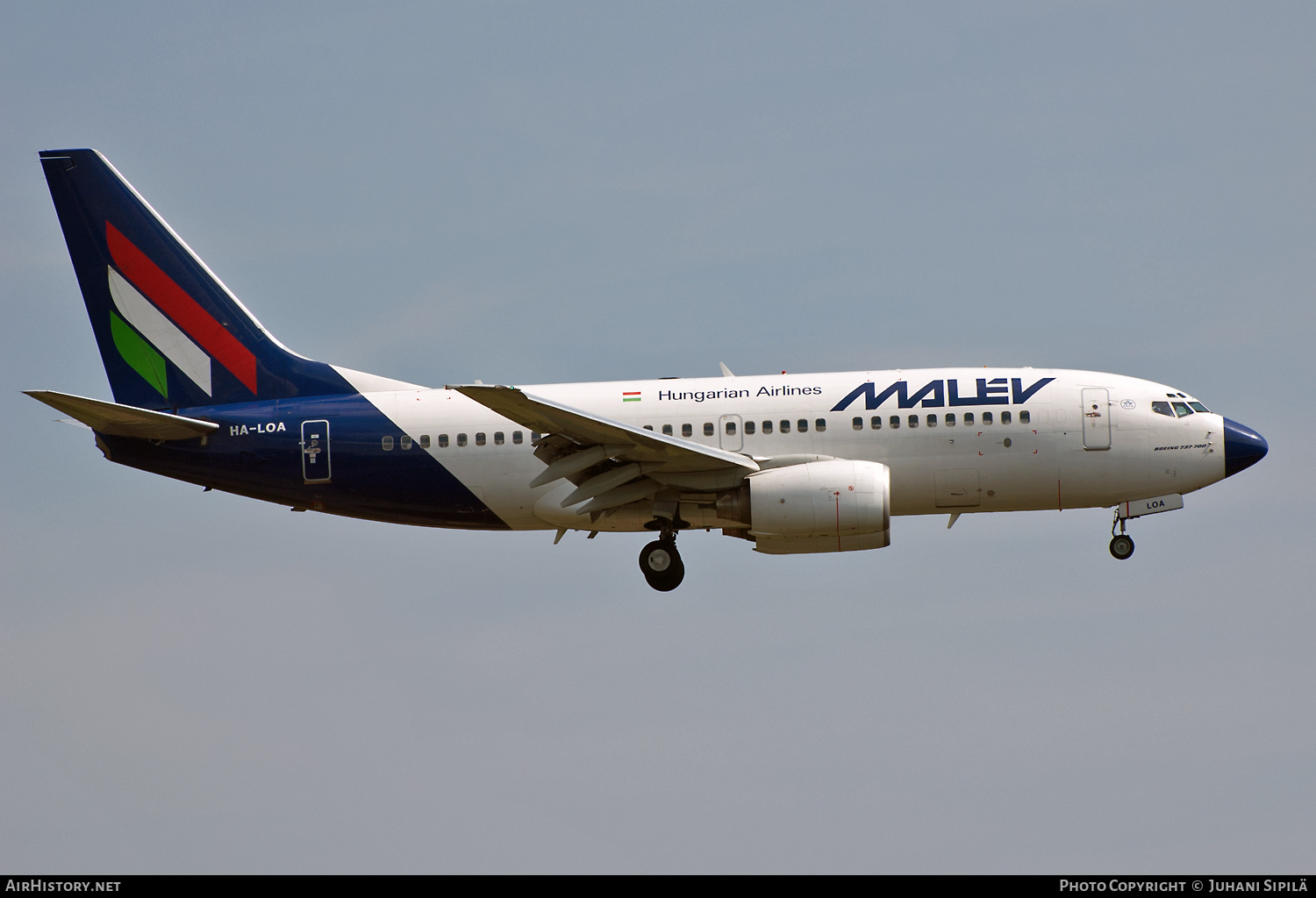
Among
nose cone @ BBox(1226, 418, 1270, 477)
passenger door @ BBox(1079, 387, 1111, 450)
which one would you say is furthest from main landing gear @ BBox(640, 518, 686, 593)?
nose cone @ BBox(1226, 418, 1270, 477)

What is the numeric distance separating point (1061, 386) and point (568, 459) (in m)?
11.6

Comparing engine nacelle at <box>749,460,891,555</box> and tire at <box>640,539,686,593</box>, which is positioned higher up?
engine nacelle at <box>749,460,891,555</box>

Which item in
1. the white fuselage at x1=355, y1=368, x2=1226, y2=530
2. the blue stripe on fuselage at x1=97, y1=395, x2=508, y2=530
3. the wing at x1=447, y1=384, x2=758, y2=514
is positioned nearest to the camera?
the wing at x1=447, y1=384, x2=758, y2=514

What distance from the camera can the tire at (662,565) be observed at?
3416cm

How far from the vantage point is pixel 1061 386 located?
34156 millimetres

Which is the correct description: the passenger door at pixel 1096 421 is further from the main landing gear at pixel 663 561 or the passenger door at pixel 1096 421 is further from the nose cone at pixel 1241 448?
the main landing gear at pixel 663 561

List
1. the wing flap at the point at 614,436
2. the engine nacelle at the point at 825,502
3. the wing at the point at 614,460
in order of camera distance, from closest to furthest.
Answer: the wing flap at the point at 614,436, the wing at the point at 614,460, the engine nacelle at the point at 825,502

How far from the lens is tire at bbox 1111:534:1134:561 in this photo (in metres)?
35.1

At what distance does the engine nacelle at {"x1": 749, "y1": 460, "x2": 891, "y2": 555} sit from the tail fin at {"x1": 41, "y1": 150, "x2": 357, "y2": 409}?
36.2 feet

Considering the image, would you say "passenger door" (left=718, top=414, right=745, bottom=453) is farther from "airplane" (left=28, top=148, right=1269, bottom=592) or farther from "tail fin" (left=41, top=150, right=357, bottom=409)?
"tail fin" (left=41, top=150, right=357, bottom=409)

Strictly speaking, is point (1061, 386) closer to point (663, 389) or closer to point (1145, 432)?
point (1145, 432)

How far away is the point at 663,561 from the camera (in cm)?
3416

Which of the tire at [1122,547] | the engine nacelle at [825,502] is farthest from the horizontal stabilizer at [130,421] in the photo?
the tire at [1122,547]

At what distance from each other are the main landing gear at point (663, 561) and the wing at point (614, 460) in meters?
1.10
